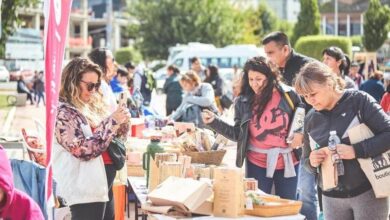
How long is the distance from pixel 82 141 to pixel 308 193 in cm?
267

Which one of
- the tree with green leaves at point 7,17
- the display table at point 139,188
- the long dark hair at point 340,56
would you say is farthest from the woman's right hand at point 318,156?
the tree with green leaves at point 7,17

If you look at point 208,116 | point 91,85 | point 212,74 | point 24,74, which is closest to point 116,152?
point 91,85

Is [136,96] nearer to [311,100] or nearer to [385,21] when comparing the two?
[311,100]

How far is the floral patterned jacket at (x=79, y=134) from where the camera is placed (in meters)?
5.65

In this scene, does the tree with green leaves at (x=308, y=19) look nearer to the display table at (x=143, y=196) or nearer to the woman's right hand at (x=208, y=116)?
the display table at (x=143, y=196)

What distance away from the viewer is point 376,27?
141 ft

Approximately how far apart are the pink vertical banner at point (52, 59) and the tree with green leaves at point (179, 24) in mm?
55512

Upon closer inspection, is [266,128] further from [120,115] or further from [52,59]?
[52,59]

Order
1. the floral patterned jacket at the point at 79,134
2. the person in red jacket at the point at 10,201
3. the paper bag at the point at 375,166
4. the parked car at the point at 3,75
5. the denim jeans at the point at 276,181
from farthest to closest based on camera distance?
the parked car at the point at 3,75, the denim jeans at the point at 276,181, the floral patterned jacket at the point at 79,134, the paper bag at the point at 375,166, the person in red jacket at the point at 10,201

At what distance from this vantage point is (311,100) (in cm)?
518

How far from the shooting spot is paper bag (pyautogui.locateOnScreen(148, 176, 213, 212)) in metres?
5.16

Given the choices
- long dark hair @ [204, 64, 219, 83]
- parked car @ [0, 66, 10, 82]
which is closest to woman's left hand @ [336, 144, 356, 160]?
long dark hair @ [204, 64, 219, 83]

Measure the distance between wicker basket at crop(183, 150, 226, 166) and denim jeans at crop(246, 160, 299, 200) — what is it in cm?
83

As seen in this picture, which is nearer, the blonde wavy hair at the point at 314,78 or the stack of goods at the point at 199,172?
the blonde wavy hair at the point at 314,78
